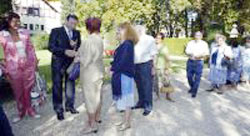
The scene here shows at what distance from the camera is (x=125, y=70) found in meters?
6.67

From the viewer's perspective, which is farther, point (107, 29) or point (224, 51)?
point (107, 29)

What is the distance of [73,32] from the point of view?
7.55 m

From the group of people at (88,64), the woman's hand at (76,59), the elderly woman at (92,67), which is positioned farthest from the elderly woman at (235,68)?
the elderly woman at (92,67)

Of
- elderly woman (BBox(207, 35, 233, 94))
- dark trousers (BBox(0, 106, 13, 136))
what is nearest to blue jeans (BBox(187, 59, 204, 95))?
elderly woman (BBox(207, 35, 233, 94))

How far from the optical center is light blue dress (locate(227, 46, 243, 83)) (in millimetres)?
11906

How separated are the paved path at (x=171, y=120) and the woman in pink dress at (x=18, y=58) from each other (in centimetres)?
59

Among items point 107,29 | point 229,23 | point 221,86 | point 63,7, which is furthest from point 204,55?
point 63,7

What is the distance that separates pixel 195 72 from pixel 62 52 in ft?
13.2

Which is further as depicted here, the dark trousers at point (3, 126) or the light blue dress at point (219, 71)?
the light blue dress at point (219, 71)

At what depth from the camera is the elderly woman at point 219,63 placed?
10.7m

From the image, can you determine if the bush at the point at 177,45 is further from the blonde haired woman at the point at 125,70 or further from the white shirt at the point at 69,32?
the blonde haired woman at the point at 125,70

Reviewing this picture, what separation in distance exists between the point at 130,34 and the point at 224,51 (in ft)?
15.7

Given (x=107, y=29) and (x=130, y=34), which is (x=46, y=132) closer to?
(x=130, y=34)

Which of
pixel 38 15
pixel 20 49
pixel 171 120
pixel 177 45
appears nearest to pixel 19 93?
pixel 20 49
